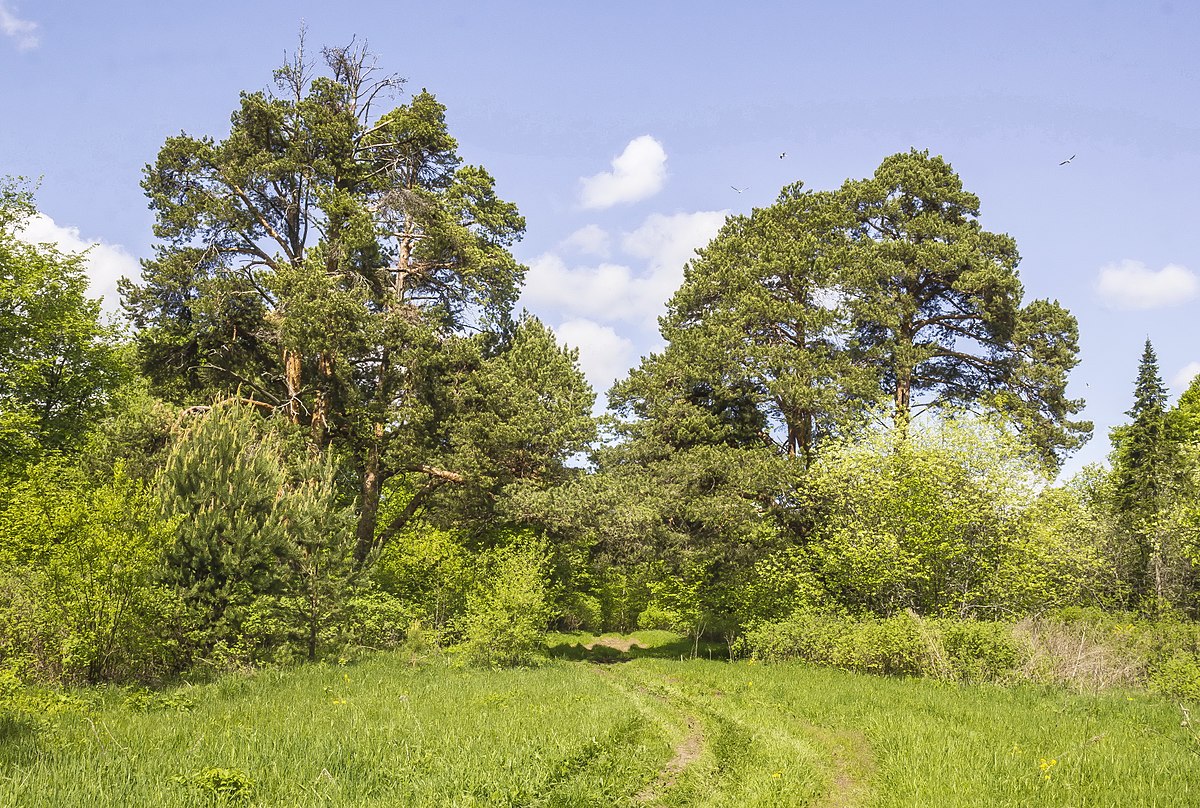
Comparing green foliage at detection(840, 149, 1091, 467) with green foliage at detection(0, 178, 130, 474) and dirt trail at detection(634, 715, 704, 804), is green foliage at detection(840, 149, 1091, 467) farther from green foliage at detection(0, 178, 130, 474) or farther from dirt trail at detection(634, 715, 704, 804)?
green foliage at detection(0, 178, 130, 474)

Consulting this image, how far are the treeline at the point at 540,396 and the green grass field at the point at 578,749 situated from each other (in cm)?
791

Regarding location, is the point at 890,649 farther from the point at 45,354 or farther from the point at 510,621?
the point at 45,354

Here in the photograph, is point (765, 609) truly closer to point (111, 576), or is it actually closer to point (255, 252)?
point (111, 576)

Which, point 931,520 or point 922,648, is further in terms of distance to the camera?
point 931,520

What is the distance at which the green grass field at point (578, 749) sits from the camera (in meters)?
6.12

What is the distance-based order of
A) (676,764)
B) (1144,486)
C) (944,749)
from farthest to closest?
(1144,486)
(676,764)
(944,749)

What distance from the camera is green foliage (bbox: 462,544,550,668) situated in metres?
19.2

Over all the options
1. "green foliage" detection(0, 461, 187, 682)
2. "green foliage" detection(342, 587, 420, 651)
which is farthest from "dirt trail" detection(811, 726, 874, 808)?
"green foliage" detection(342, 587, 420, 651)

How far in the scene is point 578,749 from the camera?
788cm

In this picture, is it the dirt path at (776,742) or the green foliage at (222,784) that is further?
the dirt path at (776,742)

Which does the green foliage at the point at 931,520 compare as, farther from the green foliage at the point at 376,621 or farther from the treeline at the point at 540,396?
the green foliage at the point at 376,621

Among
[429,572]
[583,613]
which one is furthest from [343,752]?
[583,613]

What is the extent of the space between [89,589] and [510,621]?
10.2m

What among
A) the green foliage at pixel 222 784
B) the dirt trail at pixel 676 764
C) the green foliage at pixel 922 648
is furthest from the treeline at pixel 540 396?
the green foliage at pixel 222 784
